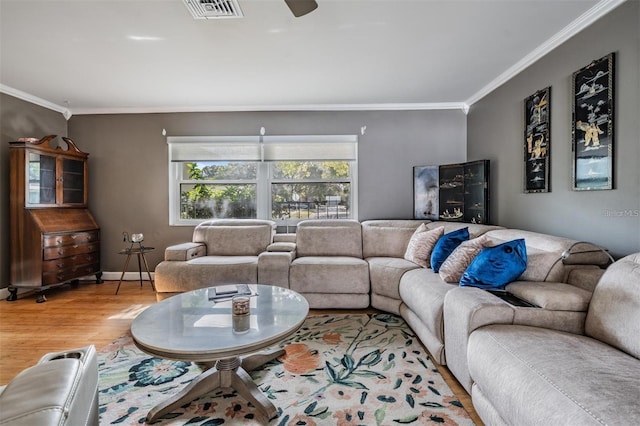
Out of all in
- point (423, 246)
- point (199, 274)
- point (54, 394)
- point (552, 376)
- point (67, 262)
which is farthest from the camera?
point (67, 262)

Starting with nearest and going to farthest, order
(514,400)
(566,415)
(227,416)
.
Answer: (566,415) < (514,400) < (227,416)

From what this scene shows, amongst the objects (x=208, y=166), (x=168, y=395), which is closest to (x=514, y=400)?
(x=168, y=395)

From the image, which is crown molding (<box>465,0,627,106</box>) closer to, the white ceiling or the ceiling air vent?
the white ceiling

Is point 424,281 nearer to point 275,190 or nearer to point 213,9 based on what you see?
point 213,9

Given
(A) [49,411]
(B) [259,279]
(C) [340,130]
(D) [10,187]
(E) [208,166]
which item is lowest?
(B) [259,279]

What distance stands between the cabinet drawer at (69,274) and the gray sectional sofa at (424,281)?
1568mm

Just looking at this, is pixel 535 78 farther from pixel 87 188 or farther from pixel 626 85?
pixel 87 188

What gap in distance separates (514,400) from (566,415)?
22cm

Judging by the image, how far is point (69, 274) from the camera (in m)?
3.78

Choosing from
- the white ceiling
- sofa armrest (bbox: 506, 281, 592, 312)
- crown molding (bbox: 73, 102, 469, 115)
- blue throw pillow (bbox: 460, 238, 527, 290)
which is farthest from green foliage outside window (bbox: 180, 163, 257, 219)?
sofa armrest (bbox: 506, 281, 592, 312)

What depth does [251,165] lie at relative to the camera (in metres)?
4.36

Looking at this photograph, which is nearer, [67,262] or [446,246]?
[446,246]

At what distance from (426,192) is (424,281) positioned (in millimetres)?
2008

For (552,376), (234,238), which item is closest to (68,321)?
(234,238)
